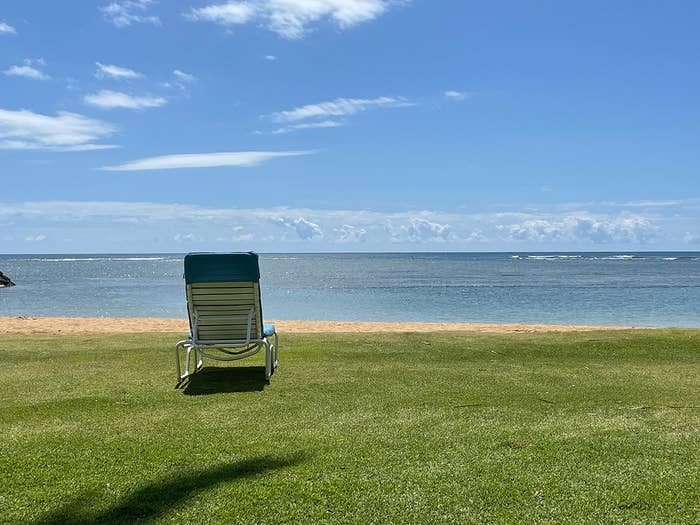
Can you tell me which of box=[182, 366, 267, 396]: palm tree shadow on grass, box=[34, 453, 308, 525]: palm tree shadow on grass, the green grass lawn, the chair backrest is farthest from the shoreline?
box=[34, 453, 308, 525]: palm tree shadow on grass

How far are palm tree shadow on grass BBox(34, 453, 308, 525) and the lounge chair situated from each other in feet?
9.51

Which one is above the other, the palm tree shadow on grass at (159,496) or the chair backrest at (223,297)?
the chair backrest at (223,297)

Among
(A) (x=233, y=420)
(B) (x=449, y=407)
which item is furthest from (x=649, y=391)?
(A) (x=233, y=420)

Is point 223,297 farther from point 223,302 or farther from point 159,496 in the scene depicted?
point 159,496

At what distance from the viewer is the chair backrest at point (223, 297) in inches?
275

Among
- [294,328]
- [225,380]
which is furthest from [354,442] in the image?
[294,328]

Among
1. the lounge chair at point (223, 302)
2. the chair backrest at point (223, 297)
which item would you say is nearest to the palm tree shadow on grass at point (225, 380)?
the lounge chair at point (223, 302)

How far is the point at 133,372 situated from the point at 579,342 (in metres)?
6.62

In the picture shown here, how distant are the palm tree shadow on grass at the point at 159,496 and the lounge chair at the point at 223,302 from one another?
114 inches

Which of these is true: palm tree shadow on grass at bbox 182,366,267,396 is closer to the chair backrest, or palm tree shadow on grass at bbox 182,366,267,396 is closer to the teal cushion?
the chair backrest

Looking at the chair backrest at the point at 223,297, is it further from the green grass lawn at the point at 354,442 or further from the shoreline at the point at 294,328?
the shoreline at the point at 294,328

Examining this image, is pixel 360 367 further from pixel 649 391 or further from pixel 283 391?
pixel 649 391

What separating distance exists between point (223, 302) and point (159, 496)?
11.9ft

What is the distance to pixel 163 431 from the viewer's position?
5000mm
